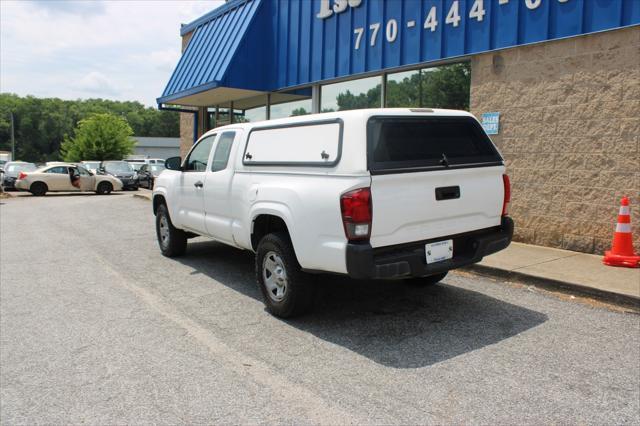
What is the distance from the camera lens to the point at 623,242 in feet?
22.4

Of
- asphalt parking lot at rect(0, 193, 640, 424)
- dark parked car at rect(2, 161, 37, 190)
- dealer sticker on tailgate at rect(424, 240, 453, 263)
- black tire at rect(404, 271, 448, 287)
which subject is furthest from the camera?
dark parked car at rect(2, 161, 37, 190)

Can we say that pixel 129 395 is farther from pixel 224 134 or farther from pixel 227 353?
pixel 224 134

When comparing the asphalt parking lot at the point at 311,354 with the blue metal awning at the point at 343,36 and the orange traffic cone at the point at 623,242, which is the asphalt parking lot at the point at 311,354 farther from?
the blue metal awning at the point at 343,36

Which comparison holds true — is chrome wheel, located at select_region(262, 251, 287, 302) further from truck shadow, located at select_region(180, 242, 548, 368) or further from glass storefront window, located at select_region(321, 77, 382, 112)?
glass storefront window, located at select_region(321, 77, 382, 112)

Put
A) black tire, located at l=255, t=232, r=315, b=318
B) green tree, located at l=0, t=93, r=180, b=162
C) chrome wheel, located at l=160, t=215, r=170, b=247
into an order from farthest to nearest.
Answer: green tree, located at l=0, t=93, r=180, b=162, chrome wheel, located at l=160, t=215, r=170, b=247, black tire, located at l=255, t=232, r=315, b=318

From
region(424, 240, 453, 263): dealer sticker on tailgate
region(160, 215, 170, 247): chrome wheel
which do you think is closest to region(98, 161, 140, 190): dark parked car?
region(160, 215, 170, 247): chrome wheel

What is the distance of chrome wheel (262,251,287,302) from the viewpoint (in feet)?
16.3

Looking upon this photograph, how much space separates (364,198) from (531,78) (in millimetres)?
5430

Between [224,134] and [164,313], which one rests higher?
[224,134]

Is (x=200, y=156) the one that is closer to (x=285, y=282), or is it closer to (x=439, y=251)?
(x=285, y=282)

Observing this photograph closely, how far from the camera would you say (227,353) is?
4.21m

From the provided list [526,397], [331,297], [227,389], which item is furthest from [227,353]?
[526,397]

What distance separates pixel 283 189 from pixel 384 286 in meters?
2.06

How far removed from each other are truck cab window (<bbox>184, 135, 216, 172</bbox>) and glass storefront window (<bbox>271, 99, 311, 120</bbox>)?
268 inches
